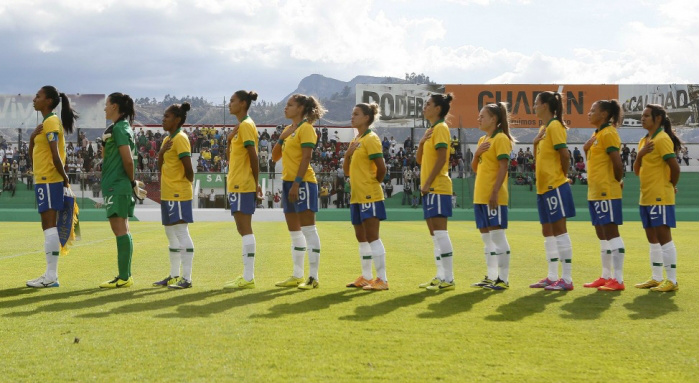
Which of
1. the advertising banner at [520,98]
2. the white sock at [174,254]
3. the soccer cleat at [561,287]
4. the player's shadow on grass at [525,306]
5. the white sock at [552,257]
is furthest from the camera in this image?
the advertising banner at [520,98]

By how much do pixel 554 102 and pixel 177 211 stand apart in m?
4.29

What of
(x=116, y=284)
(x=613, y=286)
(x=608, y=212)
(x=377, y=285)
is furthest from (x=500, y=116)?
(x=116, y=284)

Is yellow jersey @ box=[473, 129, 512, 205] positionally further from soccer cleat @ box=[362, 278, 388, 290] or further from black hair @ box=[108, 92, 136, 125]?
black hair @ box=[108, 92, 136, 125]

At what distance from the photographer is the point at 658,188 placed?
308 inches

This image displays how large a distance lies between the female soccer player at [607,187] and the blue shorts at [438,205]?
1.69m

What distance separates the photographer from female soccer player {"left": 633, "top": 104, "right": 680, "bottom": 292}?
7.76 meters

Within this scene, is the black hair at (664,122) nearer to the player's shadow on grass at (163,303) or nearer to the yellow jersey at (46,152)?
the player's shadow on grass at (163,303)

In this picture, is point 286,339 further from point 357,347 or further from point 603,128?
point 603,128

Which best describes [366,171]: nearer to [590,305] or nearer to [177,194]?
[177,194]

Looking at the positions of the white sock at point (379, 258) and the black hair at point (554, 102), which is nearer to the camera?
the white sock at point (379, 258)

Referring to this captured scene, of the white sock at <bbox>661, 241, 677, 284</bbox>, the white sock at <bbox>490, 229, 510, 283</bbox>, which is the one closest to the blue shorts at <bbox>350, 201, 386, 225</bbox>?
the white sock at <bbox>490, 229, 510, 283</bbox>

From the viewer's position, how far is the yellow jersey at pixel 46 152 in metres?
7.66

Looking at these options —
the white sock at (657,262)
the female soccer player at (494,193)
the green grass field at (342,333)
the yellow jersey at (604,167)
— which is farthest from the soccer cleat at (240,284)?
the white sock at (657,262)

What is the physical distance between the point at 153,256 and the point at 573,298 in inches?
286
